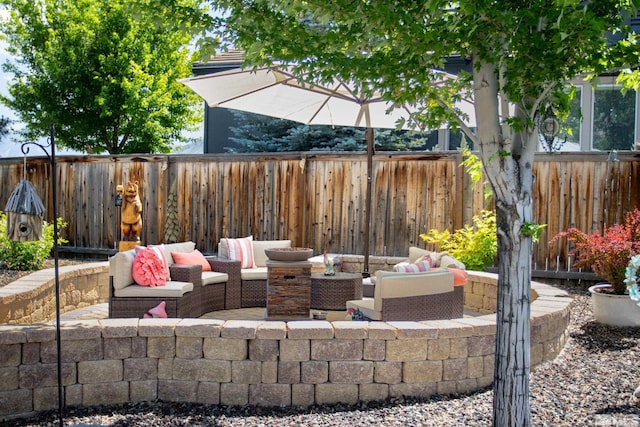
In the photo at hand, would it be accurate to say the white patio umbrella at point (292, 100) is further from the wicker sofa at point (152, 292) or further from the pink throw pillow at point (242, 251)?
the wicker sofa at point (152, 292)

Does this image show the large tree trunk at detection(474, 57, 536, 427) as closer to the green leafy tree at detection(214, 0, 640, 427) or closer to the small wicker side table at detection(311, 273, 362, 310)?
the green leafy tree at detection(214, 0, 640, 427)

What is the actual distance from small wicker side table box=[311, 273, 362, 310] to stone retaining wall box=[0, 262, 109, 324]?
267 centimetres

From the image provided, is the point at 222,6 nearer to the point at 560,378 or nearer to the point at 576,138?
the point at 560,378

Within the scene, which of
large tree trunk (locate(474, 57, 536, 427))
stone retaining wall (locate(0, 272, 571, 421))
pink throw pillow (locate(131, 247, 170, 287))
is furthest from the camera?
pink throw pillow (locate(131, 247, 170, 287))

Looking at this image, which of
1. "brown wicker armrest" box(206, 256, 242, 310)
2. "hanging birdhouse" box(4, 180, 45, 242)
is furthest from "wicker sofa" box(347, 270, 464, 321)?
"hanging birdhouse" box(4, 180, 45, 242)

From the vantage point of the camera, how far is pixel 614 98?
11.2 m

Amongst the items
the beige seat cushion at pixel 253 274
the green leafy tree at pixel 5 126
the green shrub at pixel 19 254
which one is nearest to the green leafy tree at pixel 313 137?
the green shrub at pixel 19 254

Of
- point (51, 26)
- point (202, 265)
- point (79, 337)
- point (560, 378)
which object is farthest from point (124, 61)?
point (560, 378)

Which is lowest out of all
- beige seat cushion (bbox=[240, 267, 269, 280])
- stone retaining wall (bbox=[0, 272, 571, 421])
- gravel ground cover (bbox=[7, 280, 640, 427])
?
gravel ground cover (bbox=[7, 280, 640, 427])

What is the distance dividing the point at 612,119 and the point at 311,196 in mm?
5759

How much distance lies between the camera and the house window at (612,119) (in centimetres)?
1112

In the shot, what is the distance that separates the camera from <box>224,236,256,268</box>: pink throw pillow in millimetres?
7666

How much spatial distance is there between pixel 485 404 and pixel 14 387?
123 inches

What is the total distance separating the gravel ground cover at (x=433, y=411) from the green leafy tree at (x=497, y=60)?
2.06 ft
